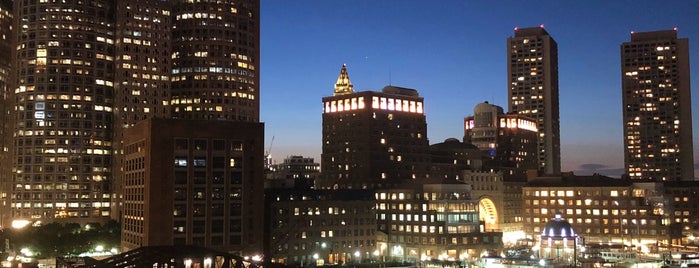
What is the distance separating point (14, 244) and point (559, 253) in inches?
5139

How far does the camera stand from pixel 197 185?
15888 centimetres

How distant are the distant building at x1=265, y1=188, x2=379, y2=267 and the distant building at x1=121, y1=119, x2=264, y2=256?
60.9 ft

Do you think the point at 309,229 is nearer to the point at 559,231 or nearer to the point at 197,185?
the point at 197,185

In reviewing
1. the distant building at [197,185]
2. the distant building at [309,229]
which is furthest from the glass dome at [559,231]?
the distant building at [197,185]

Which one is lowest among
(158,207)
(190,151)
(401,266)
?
(401,266)

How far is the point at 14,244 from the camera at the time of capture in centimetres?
18250

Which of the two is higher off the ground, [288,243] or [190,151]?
[190,151]

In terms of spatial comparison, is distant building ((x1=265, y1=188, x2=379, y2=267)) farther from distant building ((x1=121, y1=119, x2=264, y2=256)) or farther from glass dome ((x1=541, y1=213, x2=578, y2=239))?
glass dome ((x1=541, y1=213, x2=578, y2=239))

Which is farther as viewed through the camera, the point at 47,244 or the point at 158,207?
the point at 47,244

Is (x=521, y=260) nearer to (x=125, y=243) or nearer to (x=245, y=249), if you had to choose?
(x=245, y=249)

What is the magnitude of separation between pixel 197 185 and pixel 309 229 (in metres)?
41.1

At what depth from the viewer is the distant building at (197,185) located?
6127 inches

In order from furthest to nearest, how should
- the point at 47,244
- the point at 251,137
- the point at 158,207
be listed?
the point at 47,244 → the point at 251,137 → the point at 158,207

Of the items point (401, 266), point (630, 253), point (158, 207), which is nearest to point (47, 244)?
point (158, 207)
